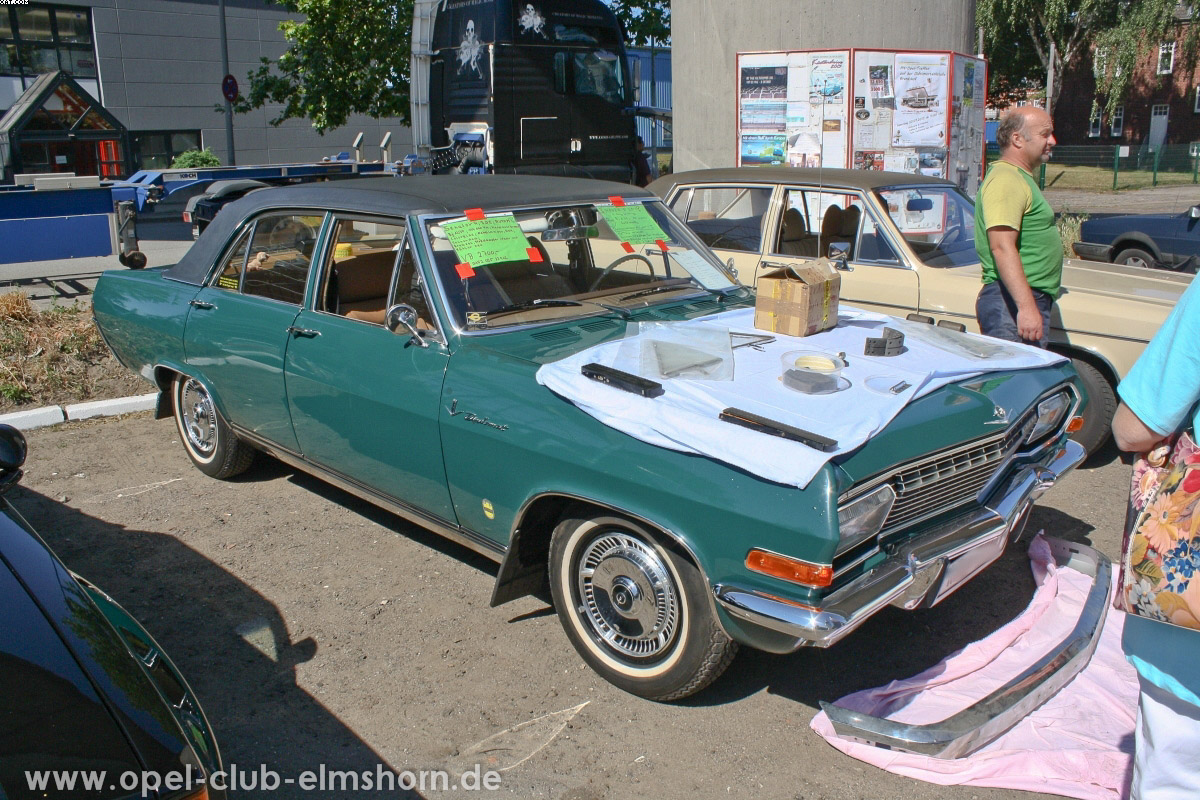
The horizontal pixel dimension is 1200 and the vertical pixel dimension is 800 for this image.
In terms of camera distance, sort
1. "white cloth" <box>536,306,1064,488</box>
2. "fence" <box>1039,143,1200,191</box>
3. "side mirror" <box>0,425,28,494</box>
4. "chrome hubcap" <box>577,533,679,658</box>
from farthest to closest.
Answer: "fence" <box>1039,143,1200,191</box> < "chrome hubcap" <box>577,533,679,658</box> < "side mirror" <box>0,425,28,494</box> < "white cloth" <box>536,306,1064,488</box>

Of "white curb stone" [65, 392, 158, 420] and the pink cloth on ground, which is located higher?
"white curb stone" [65, 392, 158, 420]

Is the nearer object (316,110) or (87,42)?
(316,110)

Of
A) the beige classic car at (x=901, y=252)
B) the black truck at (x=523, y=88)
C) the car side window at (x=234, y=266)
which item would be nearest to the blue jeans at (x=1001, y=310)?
the beige classic car at (x=901, y=252)

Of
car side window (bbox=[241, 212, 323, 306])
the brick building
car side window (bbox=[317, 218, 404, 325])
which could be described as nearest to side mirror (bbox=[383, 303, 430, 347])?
car side window (bbox=[317, 218, 404, 325])

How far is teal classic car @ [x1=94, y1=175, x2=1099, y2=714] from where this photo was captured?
9.50 feet

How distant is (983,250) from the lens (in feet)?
16.8

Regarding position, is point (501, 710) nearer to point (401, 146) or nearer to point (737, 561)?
point (737, 561)

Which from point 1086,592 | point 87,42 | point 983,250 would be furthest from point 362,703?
point 87,42

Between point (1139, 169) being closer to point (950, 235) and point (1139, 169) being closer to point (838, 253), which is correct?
point (950, 235)

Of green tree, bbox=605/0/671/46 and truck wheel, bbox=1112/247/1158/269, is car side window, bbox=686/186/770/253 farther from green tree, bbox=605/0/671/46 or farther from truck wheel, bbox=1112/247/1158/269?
green tree, bbox=605/0/671/46

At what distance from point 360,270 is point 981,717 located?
3333 mm

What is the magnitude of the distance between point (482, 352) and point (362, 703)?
1.34 m

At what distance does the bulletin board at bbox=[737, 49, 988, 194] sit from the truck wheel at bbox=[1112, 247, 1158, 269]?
2.15m

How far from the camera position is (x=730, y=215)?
6762mm
